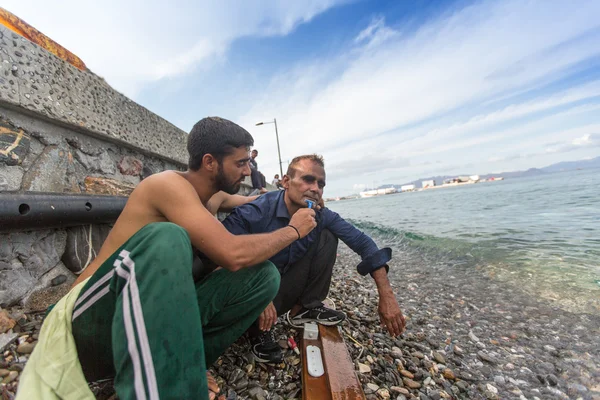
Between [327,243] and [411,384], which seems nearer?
[411,384]

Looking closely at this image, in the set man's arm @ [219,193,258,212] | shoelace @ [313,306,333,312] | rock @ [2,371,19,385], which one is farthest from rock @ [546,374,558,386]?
rock @ [2,371,19,385]

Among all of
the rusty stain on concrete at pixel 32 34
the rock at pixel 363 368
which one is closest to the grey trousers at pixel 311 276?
the rock at pixel 363 368

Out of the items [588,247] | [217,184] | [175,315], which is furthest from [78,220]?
[588,247]

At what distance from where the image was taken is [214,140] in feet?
6.84

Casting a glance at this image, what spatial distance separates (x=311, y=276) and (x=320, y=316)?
38cm

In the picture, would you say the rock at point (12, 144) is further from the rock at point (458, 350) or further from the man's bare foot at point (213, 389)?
the rock at point (458, 350)

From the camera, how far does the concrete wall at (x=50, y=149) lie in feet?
5.71

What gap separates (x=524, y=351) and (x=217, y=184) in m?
3.38

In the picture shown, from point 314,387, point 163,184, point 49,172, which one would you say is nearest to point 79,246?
point 49,172

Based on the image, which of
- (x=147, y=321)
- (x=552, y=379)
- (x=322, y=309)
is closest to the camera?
(x=147, y=321)

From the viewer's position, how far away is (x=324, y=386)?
1.76m

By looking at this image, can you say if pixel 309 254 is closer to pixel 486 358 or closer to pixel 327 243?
pixel 327 243

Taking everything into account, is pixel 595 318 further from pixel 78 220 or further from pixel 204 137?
pixel 78 220

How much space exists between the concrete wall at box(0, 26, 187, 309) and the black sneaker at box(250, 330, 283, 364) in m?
1.51
